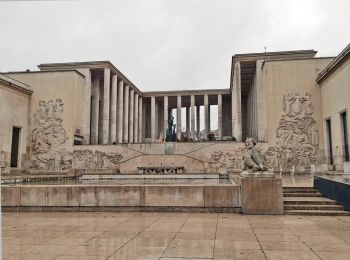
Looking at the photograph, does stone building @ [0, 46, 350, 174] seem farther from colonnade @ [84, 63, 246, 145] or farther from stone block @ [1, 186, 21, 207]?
stone block @ [1, 186, 21, 207]

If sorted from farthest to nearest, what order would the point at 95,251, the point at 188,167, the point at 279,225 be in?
the point at 188,167 → the point at 279,225 → the point at 95,251

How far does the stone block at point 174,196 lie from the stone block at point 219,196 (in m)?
0.16

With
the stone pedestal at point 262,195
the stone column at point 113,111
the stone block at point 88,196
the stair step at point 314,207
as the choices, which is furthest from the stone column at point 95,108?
the stair step at point 314,207

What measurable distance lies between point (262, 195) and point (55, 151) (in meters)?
25.5

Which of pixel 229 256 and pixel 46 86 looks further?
pixel 46 86

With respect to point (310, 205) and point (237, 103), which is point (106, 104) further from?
point (310, 205)

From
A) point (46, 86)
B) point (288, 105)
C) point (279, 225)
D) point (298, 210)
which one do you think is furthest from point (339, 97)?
point (46, 86)

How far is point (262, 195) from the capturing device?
28.8 ft

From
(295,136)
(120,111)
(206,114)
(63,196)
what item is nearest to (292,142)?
(295,136)

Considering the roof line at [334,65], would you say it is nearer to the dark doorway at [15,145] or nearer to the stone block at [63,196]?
the stone block at [63,196]

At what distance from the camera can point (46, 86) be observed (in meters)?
32.4

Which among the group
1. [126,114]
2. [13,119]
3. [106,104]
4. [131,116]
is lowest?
[13,119]

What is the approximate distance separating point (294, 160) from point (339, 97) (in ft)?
20.0

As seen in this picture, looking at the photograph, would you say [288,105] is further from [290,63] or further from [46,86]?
[46,86]
